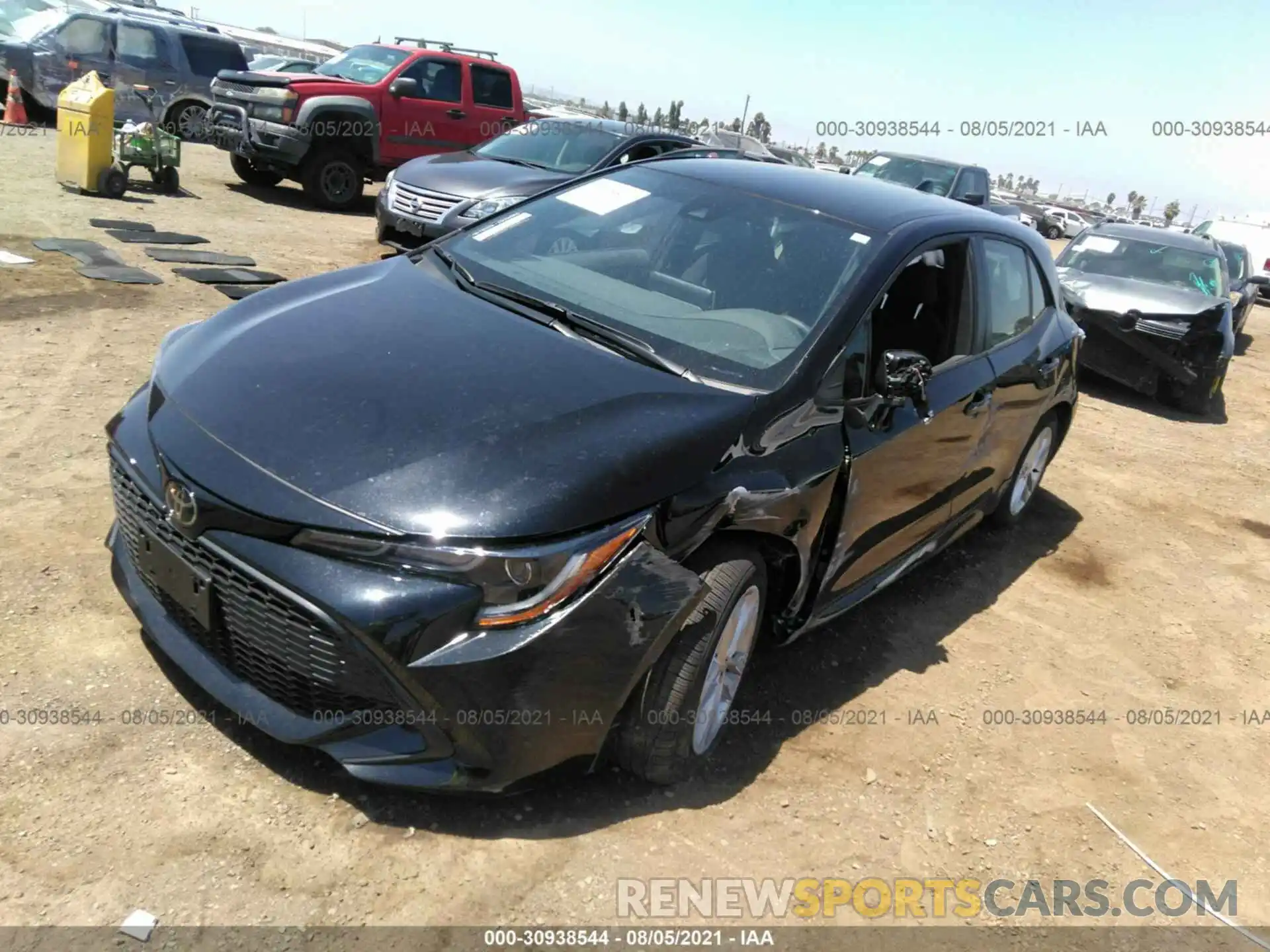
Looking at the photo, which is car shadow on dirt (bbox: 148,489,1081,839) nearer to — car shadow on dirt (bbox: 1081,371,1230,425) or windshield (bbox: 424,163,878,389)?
windshield (bbox: 424,163,878,389)

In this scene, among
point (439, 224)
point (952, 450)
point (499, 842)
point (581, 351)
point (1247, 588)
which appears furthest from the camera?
point (439, 224)

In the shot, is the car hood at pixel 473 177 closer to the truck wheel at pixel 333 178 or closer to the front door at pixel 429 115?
the truck wheel at pixel 333 178

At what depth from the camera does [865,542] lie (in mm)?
3518

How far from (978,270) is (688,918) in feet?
9.38

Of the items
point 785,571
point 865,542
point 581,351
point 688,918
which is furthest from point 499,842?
point 865,542

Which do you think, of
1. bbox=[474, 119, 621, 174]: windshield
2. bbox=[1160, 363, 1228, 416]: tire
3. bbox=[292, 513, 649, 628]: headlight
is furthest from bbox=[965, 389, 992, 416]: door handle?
bbox=[474, 119, 621, 174]: windshield

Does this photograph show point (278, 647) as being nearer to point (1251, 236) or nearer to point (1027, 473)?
point (1027, 473)

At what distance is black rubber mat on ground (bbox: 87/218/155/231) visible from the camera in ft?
29.2

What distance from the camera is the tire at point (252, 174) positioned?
12906 mm

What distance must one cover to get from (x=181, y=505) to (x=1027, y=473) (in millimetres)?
4432

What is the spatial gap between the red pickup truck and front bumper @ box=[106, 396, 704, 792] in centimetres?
1036

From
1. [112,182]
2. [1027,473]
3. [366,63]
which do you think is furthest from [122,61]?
[1027,473]

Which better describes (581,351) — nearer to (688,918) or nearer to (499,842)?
(499,842)

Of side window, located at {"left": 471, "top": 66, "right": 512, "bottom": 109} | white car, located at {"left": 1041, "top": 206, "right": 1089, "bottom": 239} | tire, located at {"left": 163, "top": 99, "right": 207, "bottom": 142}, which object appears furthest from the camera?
white car, located at {"left": 1041, "top": 206, "right": 1089, "bottom": 239}
